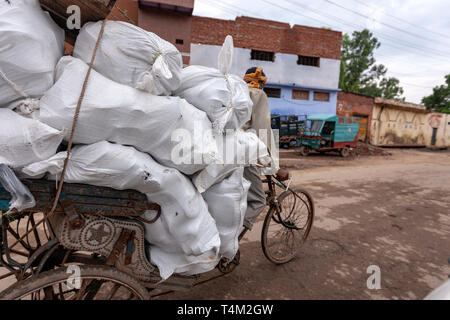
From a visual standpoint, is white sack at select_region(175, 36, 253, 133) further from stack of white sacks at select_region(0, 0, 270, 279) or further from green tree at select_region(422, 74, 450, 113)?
green tree at select_region(422, 74, 450, 113)

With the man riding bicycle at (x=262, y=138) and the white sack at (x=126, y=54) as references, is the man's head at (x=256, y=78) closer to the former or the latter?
the man riding bicycle at (x=262, y=138)

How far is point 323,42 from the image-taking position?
16359mm

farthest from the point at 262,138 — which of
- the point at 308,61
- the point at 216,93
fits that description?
the point at 308,61

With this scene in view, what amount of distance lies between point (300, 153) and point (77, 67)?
1177 centimetres

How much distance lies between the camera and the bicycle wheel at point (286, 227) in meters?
2.58

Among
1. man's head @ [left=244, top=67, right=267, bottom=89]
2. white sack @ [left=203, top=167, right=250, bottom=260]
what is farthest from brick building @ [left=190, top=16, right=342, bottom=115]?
white sack @ [left=203, top=167, right=250, bottom=260]

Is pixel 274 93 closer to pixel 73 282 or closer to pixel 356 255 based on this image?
pixel 356 255

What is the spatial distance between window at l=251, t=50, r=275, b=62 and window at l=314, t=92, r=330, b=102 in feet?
11.4

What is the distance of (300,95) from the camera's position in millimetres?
16391

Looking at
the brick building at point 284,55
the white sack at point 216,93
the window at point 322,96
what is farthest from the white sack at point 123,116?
the window at point 322,96

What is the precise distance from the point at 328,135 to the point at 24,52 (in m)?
12.5

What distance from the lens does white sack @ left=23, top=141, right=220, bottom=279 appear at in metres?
1.24
